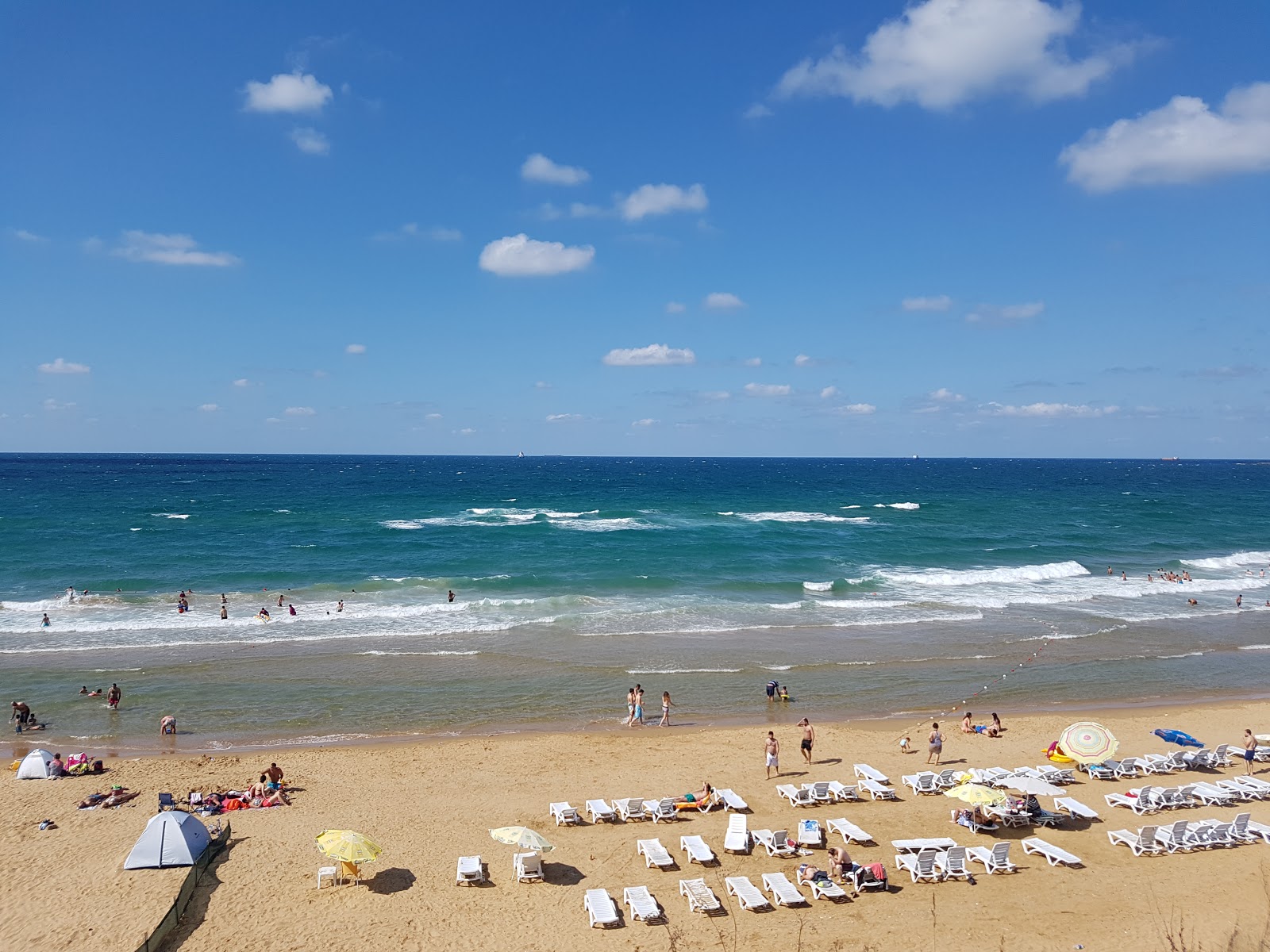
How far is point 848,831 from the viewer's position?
14516mm

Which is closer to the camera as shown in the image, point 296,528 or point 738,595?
point 738,595

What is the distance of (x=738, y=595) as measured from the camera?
37.8 metres

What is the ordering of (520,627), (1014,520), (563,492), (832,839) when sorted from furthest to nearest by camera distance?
(563,492) → (1014,520) → (520,627) → (832,839)

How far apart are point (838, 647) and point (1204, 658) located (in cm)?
1334

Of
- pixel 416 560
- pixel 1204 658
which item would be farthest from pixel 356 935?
pixel 416 560

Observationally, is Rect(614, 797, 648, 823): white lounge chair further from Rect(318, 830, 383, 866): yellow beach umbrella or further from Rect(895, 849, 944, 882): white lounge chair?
Rect(895, 849, 944, 882): white lounge chair

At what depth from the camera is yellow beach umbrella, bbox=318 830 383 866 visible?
12625 mm

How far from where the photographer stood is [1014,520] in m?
67.2

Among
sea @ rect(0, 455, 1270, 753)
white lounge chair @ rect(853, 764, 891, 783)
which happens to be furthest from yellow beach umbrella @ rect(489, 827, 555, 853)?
sea @ rect(0, 455, 1270, 753)

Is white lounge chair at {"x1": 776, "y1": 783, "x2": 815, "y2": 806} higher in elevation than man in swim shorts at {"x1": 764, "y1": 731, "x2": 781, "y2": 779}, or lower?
lower

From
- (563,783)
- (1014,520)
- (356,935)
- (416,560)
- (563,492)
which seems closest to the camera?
(356,935)

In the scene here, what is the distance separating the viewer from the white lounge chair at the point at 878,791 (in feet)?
54.1

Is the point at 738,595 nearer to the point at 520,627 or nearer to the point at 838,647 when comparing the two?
the point at 838,647

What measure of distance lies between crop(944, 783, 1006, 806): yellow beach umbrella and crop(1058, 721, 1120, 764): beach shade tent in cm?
359
